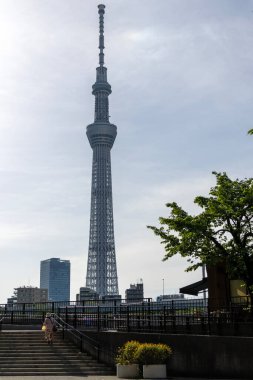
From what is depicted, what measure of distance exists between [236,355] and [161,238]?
8924 mm

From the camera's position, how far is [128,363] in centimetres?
2080

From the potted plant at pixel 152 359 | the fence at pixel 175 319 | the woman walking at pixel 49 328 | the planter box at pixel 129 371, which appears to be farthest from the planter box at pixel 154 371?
the woman walking at pixel 49 328

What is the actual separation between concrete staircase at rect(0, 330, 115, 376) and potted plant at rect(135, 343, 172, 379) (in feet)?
6.96

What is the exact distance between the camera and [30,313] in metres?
34.2

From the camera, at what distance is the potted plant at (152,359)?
66.7 ft

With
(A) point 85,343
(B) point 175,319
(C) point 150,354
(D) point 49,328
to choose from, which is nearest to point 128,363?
(C) point 150,354

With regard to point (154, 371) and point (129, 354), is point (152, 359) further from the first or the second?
point (129, 354)

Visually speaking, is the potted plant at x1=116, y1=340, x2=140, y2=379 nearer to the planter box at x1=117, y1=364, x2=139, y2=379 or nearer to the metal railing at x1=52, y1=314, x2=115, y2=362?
the planter box at x1=117, y1=364, x2=139, y2=379

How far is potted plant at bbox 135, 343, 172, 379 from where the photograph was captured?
2034cm

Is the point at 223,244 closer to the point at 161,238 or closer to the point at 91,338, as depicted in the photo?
the point at 161,238

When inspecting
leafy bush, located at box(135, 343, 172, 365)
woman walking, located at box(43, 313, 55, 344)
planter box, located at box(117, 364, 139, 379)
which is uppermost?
woman walking, located at box(43, 313, 55, 344)

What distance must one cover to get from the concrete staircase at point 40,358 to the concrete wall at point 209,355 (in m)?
2.81

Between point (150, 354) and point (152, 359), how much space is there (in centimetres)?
21

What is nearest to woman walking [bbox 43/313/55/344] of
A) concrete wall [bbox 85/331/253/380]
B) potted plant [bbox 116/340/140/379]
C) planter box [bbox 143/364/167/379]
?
concrete wall [bbox 85/331/253/380]
